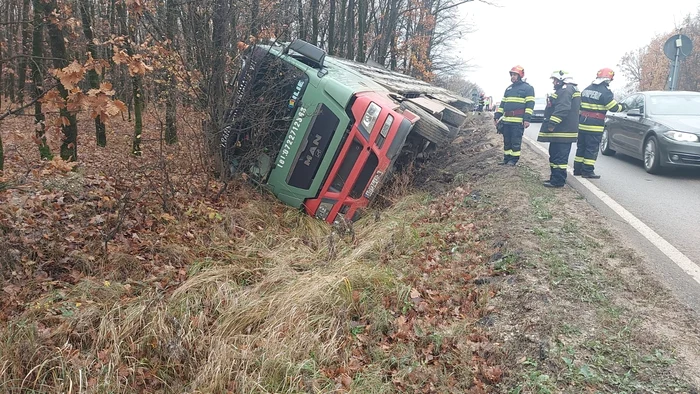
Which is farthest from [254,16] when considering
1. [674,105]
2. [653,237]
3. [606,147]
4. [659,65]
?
[659,65]

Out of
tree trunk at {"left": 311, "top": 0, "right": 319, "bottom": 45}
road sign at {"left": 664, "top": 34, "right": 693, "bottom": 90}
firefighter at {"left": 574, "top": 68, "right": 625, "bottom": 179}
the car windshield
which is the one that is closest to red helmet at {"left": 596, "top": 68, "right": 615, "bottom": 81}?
firefighter at {"left": 574, "top": 68, "right": 625, "bottom": 179}

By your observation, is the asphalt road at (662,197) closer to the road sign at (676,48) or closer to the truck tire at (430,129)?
the truck tire at (430,129)

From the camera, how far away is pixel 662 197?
623 cm

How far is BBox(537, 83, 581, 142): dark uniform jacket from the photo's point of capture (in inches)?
258

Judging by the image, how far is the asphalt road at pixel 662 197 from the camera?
4.77m

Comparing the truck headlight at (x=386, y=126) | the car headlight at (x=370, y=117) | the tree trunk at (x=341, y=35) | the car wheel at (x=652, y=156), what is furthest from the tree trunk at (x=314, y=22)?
the car wheel at (x=652, y=156)

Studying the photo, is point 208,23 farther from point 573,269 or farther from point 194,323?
point 573,269

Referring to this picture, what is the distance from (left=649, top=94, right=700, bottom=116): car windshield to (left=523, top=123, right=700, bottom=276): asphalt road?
1000mm

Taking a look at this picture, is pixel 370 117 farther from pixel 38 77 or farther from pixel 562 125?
pixel 38 77

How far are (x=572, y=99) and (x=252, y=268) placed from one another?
4853 mm

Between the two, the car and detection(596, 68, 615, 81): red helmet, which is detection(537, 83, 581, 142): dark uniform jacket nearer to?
detection(596, 68, 615, 81): red helmet

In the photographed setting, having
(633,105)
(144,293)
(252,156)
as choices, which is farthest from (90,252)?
(633,105)

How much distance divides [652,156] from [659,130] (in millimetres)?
419

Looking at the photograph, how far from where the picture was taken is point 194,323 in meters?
3.66
